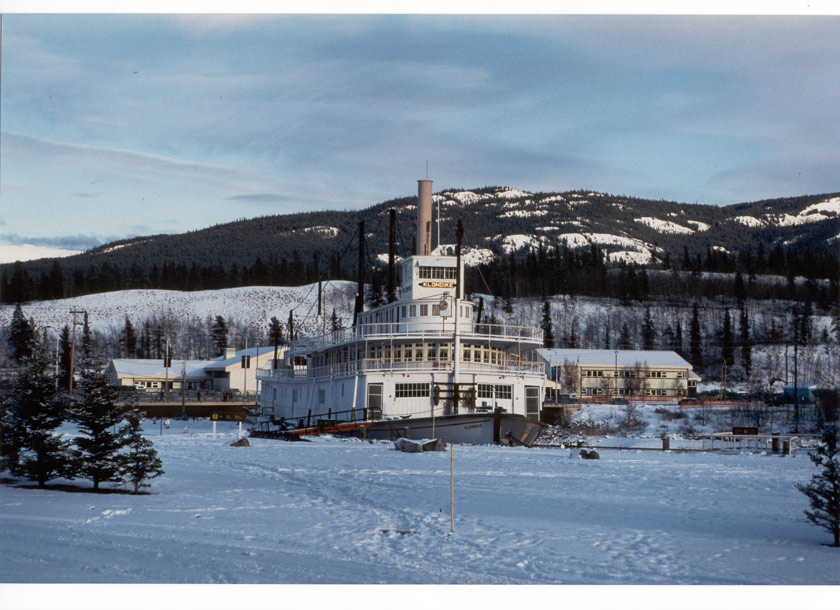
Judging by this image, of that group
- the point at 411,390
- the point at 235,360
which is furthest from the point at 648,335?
the point at 411,390

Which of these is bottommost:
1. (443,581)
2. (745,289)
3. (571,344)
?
(443,581)

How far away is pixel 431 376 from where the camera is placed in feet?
138

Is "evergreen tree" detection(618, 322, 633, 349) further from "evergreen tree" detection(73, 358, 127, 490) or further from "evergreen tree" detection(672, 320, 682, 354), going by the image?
"evergreen tree" detection(73, 358, 127, 490)

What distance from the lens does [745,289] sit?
15762 cm

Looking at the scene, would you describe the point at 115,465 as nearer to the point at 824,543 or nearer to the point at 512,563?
the point at 512,563

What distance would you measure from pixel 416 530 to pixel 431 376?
2692 cm

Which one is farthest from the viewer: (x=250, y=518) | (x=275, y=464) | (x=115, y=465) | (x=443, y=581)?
(x=275, y=464)

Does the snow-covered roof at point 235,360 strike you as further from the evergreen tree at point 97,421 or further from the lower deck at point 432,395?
the evergreen tree at point 97,421

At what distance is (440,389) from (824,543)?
91.0ft

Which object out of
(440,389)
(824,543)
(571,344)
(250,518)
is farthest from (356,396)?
(571,344)

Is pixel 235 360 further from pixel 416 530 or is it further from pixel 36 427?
pixel 416 530

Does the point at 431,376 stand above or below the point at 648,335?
below

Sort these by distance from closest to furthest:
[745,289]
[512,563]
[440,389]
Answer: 1. [512,563]
2. [440,389]
3. [745,289]

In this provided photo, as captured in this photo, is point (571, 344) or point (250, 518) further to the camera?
point (571, 344)
